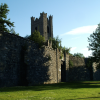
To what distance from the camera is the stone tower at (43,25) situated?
70844 mm

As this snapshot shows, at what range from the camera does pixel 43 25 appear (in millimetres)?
71000

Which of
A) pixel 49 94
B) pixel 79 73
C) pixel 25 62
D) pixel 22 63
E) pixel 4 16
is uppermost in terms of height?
pixel 4 16

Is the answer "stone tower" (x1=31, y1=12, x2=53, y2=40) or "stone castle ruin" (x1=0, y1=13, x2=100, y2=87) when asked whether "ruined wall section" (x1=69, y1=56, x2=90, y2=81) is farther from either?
"stone tower" (x1=31, y1=12, x2=53, y2=40)

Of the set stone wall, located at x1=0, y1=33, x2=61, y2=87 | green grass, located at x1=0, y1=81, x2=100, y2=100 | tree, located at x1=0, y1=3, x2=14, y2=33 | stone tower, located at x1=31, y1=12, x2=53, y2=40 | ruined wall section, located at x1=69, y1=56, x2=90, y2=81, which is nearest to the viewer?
green grass, located at x1=0, y1=81, x2=100, y2=100

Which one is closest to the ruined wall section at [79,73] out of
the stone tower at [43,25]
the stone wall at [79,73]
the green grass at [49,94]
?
the stone wall at [79,73]

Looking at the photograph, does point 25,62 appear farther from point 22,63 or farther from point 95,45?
point 95,45

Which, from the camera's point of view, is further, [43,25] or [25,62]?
[43,25]

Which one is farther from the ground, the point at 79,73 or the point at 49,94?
the point at 79,73

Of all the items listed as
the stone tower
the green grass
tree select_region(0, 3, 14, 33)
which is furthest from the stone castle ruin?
the stone tower

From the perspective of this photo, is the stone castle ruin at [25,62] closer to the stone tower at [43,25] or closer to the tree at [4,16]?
the tree at [4,16]

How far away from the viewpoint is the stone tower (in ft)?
232

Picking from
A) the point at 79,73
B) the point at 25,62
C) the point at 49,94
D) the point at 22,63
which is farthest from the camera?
the point at 79,73

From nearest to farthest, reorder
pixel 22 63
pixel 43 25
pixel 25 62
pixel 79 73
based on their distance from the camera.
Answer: pixel 22 63 < pixel 25 62 < pixel 79 73 < pixel 43 25

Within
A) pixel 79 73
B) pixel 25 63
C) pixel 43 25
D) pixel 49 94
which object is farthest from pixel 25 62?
pixel 43 25
